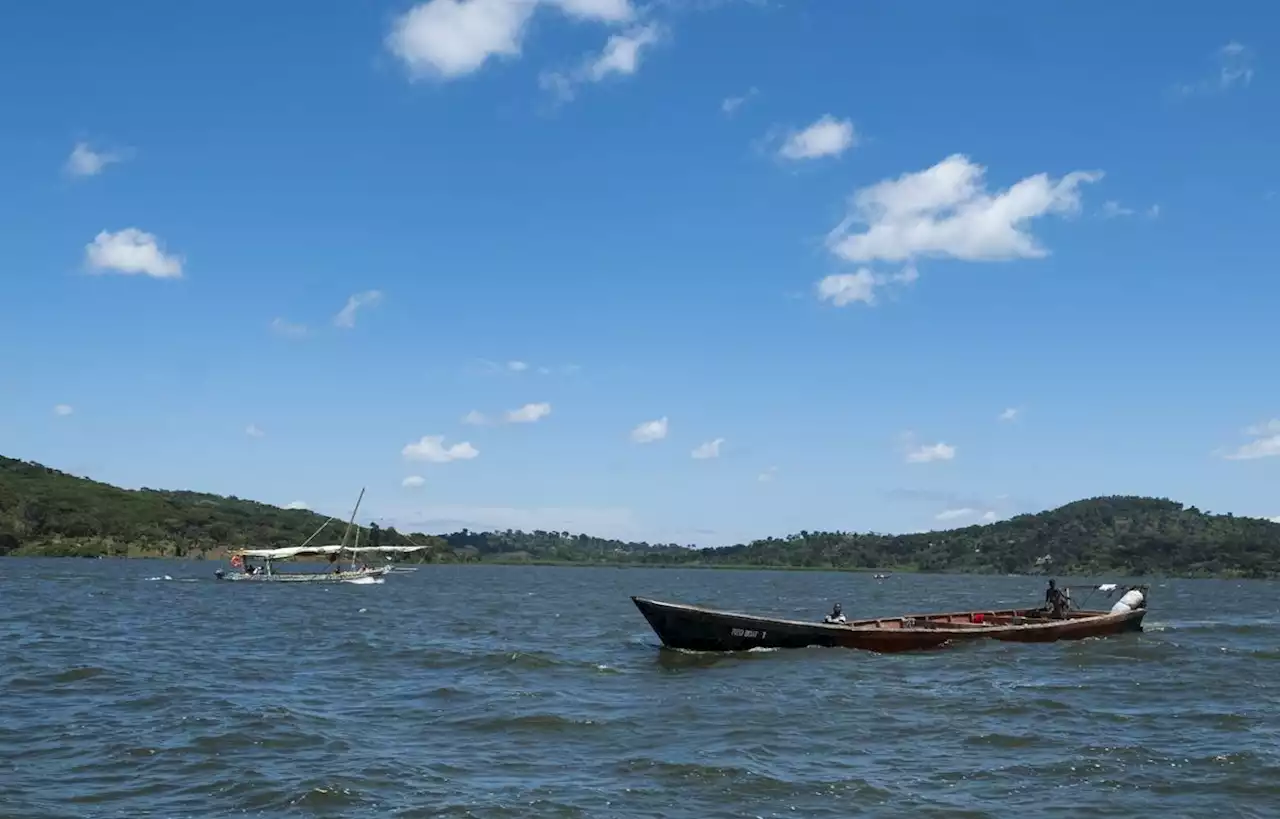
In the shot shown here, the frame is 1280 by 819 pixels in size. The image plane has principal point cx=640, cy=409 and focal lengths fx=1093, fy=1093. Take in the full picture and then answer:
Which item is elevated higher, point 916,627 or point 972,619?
point 972,619

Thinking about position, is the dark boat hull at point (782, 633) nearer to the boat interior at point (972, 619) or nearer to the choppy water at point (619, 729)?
the choppy water at point (619, 729)

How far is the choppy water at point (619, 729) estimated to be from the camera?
60.8 ft

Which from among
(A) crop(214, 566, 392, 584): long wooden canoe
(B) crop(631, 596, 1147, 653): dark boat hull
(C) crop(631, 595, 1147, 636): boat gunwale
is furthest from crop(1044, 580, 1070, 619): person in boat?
(A) crop(214, 566, 392, 584): long wooden canoe

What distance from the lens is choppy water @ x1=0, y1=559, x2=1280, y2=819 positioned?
60.8ft

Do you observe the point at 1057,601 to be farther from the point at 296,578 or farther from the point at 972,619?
the point at 296,578

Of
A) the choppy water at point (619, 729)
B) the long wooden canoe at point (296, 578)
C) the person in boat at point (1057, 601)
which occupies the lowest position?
the choppy water at point (619, 729)

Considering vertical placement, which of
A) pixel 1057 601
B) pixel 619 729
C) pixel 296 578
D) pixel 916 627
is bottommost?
pixel 619 729

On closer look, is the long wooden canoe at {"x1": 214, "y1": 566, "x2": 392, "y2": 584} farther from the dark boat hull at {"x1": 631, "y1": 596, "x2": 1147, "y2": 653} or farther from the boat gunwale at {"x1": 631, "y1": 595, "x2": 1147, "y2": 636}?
the dark boat hull at {"x1": 631, "y1": 596, "x2": 1147, "y2": 653}

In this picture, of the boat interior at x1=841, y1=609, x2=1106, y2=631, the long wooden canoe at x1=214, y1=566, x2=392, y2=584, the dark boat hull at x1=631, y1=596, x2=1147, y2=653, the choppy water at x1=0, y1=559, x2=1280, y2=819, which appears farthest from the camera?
the long wooden canoe at x1=214, y1=566, x2=392, y2=584

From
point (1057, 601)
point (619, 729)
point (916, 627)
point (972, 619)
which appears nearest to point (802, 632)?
point (916, 627)

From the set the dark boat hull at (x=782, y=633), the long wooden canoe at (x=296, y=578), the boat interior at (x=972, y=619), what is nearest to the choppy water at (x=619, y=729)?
the dark boat hull at (x=782, y=633)

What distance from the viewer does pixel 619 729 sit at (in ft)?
83.0

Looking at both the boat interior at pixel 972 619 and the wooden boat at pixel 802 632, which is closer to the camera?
the wooden boat at pixel 802 632

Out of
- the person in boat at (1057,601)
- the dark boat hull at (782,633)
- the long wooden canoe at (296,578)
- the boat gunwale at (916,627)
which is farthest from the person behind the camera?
the long wooden canoe at (296,578)
